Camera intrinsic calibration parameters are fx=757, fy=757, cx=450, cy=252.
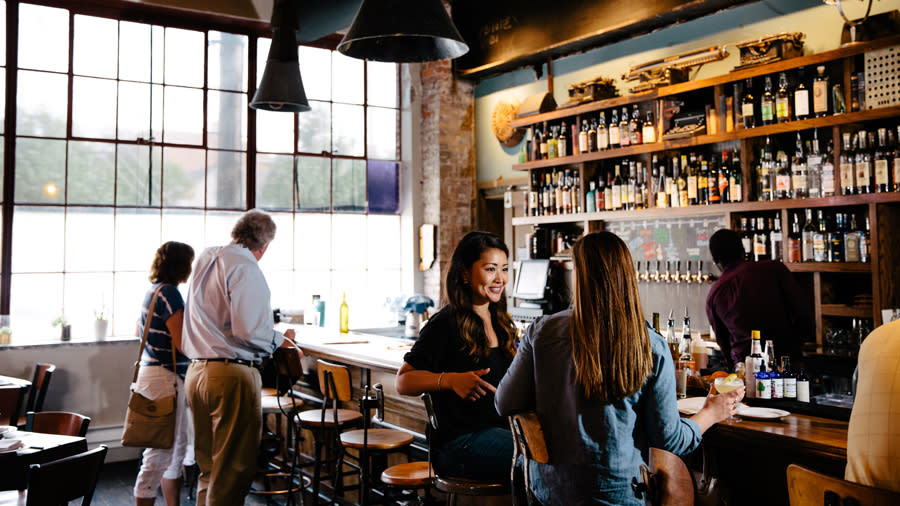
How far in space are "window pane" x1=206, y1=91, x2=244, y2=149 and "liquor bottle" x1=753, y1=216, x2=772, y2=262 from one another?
4500 millimetres

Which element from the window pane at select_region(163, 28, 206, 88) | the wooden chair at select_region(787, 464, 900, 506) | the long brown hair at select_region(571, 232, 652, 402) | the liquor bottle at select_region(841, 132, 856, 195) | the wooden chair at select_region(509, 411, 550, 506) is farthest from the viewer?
the window pane at select_region(163, 28, 206, 88)

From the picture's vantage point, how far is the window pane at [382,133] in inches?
306

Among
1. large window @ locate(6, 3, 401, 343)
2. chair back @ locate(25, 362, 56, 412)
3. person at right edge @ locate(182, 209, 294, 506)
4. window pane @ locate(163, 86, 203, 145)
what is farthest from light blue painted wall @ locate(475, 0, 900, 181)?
chair back @ locate(25, 362, 56, 412)

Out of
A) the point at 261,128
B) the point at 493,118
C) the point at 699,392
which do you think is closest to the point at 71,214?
the point at 261,128

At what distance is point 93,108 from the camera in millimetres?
6371

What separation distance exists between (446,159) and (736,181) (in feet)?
10.6

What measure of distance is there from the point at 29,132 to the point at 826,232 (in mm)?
5952

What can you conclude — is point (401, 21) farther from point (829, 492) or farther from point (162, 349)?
point (162, 349)

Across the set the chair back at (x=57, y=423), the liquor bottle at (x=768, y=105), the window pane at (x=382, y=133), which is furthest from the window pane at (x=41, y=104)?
the liquor bottle at (x=768, y=105)

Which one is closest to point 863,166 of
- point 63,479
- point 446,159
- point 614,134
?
point 614,134

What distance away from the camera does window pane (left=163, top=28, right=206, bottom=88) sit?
6.71m

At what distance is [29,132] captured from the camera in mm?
6098

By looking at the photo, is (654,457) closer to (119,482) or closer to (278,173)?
(119,482)

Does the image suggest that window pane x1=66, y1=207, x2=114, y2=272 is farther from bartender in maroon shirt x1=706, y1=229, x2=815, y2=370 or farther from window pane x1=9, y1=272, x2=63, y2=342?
bartender in maroon shirt x1=706, y1=229, x2=815, y2=370
